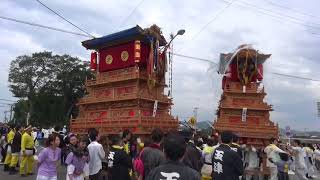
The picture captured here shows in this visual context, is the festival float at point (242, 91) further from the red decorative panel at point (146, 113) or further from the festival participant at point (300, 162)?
the festival participant at point (300, 162)

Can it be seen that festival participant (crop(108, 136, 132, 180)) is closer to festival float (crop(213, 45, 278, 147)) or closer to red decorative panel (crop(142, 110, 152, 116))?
festival float (crop(213, 45, 278, 147))

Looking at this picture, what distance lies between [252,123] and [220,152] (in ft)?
60.7

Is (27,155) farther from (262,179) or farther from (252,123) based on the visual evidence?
(252,123)

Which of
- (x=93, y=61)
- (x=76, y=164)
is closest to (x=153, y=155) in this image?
(x=76, y=164)

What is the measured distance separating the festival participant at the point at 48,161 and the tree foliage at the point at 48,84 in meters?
48.5

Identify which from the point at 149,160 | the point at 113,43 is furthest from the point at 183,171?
the point at 113,43

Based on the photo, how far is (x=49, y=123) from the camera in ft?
185

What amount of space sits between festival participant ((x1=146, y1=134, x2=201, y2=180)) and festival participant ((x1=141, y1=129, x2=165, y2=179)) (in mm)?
2506

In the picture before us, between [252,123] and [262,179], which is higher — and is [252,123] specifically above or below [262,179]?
above

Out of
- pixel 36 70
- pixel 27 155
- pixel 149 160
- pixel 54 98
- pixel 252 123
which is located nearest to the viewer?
pixel 149 160

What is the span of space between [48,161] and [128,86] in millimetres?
20256

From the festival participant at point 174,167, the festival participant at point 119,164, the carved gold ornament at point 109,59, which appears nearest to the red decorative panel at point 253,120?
the carved gold ornament at point 109,59

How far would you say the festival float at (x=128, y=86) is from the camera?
26516mm

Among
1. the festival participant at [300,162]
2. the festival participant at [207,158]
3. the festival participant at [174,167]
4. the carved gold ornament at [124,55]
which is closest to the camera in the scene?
the festival participant at [174,167]
